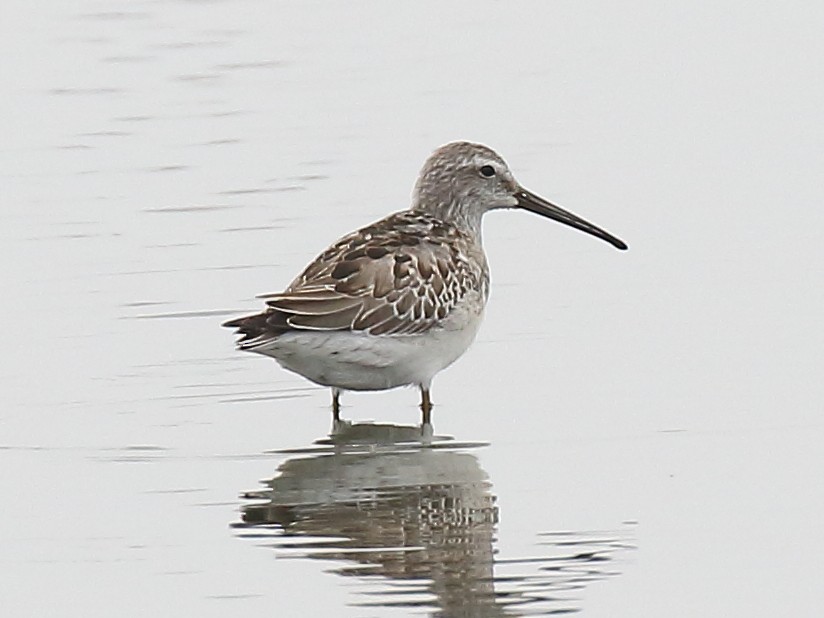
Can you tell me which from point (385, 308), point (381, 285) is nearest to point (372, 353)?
point (385, 308)

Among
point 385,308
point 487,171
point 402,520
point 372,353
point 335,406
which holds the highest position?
point 487,171

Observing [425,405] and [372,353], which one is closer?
[372,353]

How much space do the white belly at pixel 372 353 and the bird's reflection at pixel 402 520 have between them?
261 mm

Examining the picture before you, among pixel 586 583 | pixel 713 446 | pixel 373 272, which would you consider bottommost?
pixel 586 583

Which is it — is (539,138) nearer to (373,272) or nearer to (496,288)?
(496,288)

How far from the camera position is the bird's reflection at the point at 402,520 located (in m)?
7.93

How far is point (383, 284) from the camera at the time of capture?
1020 cm

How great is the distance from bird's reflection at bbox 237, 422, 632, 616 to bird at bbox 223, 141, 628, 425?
0.34 meters

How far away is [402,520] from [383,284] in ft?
5.57

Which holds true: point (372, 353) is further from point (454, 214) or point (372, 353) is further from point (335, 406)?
point (454, 214)

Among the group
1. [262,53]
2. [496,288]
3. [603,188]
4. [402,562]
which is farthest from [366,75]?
[402,562]

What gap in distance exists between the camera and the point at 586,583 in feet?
26.2

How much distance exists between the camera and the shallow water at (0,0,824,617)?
827cm

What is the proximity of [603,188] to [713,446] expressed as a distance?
4.13 meters
